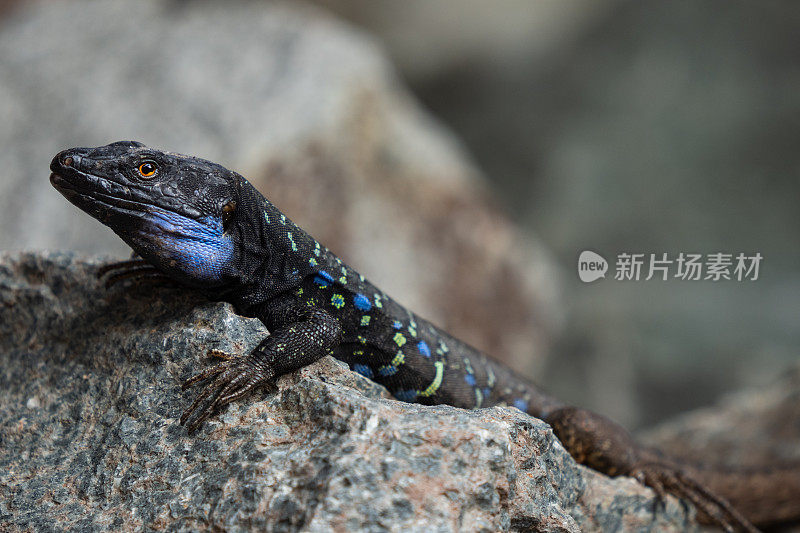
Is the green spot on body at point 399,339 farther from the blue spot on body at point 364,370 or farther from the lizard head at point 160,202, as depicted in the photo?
the lizard head at point 160,202

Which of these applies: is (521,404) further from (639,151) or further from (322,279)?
(639,151)

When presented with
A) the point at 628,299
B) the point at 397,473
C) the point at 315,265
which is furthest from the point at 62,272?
the point at 628,299

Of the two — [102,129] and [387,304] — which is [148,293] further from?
[102,129]

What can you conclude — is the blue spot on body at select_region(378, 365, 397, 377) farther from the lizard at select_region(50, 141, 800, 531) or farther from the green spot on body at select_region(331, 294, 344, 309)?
the green spot on body at select_region(331, 294, 344, 309)

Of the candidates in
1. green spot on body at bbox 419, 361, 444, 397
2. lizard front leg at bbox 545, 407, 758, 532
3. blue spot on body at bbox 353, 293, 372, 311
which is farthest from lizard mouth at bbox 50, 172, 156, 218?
lizard front leg at bbox 545, 407, 758, 532

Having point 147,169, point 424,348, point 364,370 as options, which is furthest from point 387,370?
point 147,169

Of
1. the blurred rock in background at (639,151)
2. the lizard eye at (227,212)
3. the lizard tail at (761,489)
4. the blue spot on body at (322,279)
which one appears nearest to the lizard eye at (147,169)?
the lizard eye at (227,212)
